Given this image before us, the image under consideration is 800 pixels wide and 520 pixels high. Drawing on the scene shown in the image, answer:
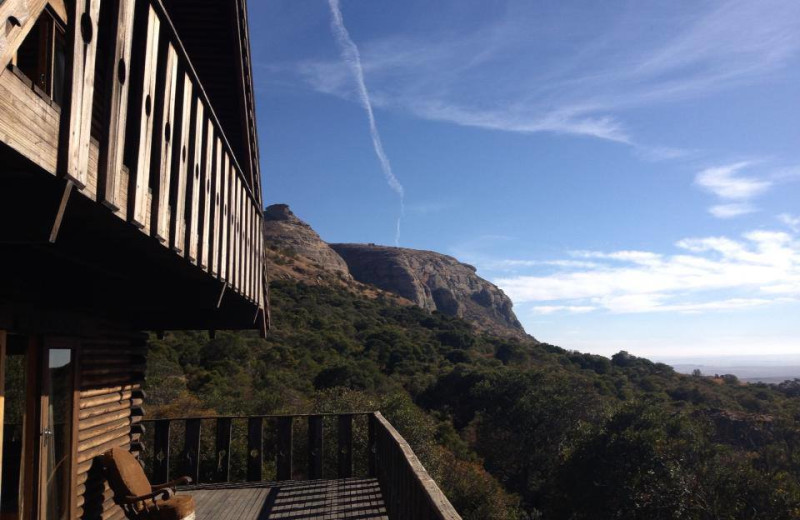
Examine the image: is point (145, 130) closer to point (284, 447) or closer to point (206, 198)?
point (206, 198)

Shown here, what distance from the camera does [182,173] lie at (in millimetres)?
3066

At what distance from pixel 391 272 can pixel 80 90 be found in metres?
100.0

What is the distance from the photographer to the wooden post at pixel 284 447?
8.53 meters

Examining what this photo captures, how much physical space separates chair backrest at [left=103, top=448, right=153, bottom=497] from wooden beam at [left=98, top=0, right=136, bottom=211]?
4.37 m

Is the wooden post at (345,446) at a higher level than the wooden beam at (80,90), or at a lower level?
lower

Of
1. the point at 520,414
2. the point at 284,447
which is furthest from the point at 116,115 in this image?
the point at 520,414

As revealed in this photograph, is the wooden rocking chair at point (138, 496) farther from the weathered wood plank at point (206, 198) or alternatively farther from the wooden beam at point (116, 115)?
the wooden beam at point (116, 115)

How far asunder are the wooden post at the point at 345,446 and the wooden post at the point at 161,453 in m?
2.31

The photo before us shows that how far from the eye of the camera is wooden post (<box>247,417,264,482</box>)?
27.6ft

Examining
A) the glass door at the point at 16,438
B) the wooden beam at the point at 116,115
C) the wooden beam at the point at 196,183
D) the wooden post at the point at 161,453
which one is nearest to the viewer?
the wooden beam at the point at 116,115

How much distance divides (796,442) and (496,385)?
1348cm

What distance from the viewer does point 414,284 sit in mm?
100312

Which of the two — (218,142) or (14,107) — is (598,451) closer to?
(218,142)

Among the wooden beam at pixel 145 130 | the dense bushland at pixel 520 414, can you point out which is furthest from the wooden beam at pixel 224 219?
the dense bushland at pixel 520 414
